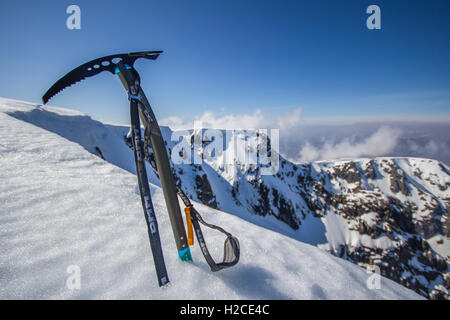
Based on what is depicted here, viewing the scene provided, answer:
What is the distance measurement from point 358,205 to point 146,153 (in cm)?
18770

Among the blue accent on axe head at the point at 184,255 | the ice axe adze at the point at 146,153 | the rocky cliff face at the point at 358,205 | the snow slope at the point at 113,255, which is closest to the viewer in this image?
the snow slope at the point at 113,255

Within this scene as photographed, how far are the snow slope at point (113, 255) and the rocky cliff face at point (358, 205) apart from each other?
215 feet

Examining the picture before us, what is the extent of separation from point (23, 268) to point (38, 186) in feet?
6.25

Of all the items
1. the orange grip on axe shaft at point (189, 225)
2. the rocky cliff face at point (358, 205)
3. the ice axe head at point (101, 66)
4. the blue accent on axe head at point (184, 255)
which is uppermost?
the ice axe head at point (101, 66)

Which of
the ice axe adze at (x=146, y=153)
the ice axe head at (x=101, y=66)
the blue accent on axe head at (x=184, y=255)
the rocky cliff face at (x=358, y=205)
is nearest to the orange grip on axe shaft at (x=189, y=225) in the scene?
the ice axe adze at (x=146, y=153)

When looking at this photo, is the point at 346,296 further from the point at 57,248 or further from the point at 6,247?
the point at 6,247

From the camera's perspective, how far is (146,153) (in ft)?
8.46

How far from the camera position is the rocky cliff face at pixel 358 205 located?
108688 mm

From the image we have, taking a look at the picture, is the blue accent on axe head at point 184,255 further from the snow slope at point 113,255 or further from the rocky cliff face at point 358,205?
the rocky cliff face at point 358,205

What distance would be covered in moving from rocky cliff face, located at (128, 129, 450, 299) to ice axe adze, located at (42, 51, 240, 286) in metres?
66.6

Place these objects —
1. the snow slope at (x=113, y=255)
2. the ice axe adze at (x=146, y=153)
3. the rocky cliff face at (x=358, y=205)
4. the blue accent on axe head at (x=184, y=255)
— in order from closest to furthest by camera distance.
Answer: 1. the snow slope at (x=113, y=255)
2. the ice axe adze at (x=146, y=153)
3. the blue accent on axe head at (x=184, y=255)
4. the rocky cliff face at (x=358, y=205)

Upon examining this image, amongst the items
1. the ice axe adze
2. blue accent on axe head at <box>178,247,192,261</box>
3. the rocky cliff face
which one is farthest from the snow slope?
the rocky cliff face

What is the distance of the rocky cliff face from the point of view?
108688 mm
